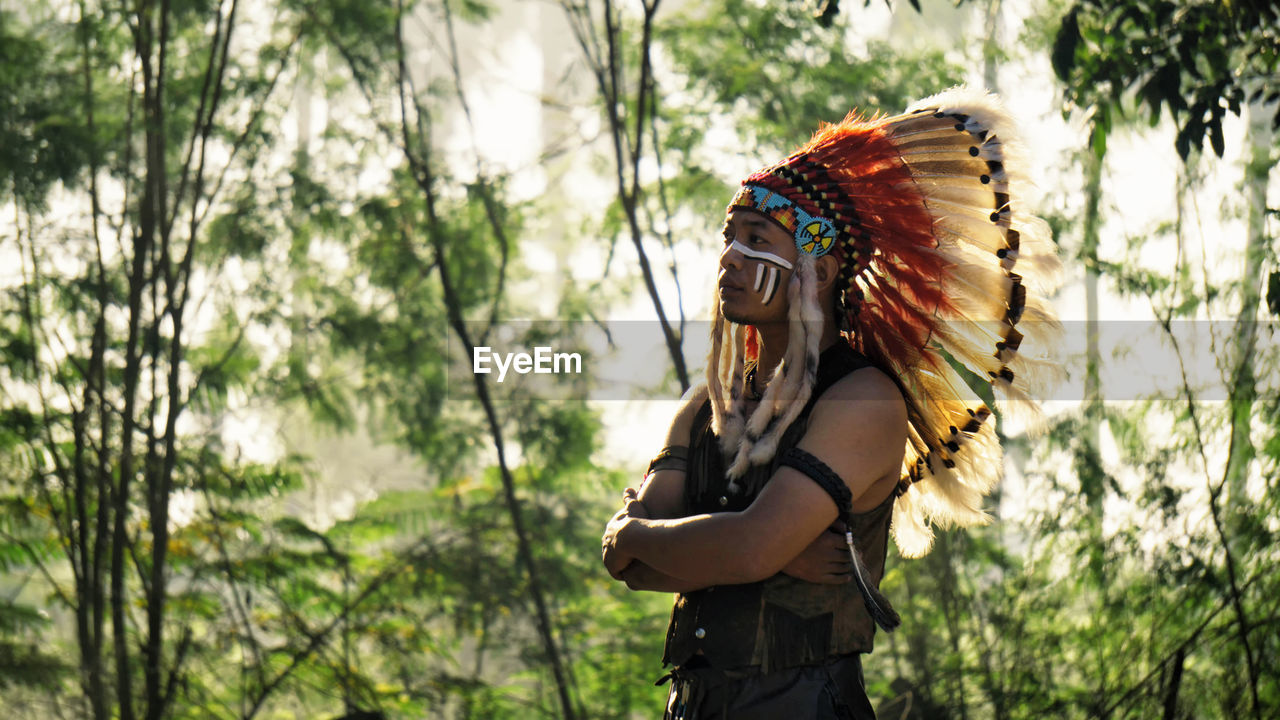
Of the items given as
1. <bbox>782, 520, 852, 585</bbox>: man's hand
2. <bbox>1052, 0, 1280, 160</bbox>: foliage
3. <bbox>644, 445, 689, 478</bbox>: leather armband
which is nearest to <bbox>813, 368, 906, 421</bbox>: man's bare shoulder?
<bbox>782, 520, 852, 585</bbox>: man's hand

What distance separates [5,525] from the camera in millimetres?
5902

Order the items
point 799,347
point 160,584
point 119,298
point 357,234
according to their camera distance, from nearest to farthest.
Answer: point 799,347, point 160,584, point 119,298, point 357,234

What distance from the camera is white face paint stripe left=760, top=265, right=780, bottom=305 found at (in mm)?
1919

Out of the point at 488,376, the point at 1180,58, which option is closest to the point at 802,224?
the point at 1180,58

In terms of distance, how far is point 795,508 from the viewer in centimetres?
170

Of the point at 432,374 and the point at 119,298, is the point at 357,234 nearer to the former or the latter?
the point at 432,374

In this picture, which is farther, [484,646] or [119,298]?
[484,646]

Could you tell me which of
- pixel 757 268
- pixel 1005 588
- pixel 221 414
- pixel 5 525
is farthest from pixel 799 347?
pixel 5 525

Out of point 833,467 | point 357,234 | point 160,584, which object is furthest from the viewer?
point 357,234

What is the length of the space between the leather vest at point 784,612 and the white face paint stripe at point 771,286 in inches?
5.0

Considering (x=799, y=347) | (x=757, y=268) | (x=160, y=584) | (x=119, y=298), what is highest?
(x=119, y=298)

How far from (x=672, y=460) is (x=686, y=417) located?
3.9 inches

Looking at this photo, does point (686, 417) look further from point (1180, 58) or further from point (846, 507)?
point (1180, 58)

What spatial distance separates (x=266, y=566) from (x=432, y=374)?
2626 mm
